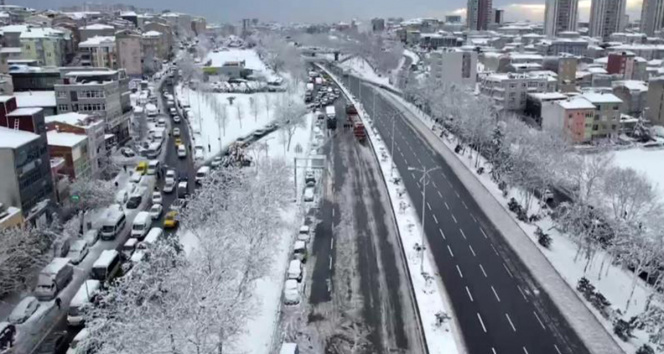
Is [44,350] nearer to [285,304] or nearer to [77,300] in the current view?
[77,300]

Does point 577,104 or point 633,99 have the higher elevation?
point 577,104

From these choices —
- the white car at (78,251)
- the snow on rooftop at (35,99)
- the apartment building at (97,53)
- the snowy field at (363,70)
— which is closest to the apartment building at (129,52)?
the apartment building at (97,53)

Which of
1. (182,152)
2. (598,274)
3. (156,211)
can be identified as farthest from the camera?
(182,152)

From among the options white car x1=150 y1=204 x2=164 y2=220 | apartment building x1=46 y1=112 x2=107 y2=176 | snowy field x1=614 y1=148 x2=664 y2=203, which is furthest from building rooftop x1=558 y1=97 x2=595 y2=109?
apartment building x1=46 y1=112 x2=107 y2=176

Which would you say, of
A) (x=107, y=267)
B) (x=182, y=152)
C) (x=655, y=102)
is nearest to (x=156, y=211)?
(x=107, y=267)

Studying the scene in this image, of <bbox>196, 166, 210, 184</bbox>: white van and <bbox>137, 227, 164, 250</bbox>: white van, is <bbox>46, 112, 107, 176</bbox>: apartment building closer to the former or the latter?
<bbox>196, 166, 210, 184</bbox>: white van

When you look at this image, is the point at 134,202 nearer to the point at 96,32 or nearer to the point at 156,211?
the point at 156,211

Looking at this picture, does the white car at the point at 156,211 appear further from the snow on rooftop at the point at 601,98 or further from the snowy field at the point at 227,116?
the snow on rooftop at the point at 601,98
